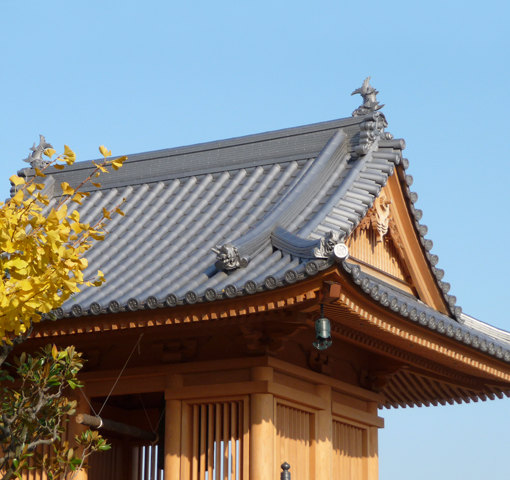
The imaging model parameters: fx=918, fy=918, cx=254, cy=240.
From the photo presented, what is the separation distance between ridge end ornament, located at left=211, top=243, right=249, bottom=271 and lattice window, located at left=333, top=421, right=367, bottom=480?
2664mm

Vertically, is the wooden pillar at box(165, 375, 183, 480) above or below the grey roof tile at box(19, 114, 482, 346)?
below

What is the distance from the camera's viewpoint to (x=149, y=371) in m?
10.2

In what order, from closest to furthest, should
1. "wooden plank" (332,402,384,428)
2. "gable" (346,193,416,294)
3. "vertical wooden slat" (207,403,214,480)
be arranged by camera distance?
"vertical wooden slat" (207,403,214,480), "wooden plank" (332,402,384,428), "gable" (346,193,416,294)

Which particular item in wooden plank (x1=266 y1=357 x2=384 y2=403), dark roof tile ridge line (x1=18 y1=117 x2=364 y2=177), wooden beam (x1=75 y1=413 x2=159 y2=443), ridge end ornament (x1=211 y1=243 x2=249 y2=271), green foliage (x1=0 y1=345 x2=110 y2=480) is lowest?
green foliage (x1=0 y1=345 x2=110 y2=480)

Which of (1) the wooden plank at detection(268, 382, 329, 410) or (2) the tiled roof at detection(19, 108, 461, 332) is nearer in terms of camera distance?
(2) the tiled roof at detection(19, 108, 461, 332)

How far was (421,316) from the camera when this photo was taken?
968cm

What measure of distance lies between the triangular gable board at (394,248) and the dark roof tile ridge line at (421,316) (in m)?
0.22

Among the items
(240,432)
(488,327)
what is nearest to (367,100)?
(488,327)

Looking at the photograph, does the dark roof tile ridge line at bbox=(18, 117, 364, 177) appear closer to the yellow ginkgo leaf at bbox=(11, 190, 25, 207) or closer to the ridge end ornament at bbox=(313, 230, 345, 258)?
the ridge end ornament at bbox=(313, 230, 345, 258)

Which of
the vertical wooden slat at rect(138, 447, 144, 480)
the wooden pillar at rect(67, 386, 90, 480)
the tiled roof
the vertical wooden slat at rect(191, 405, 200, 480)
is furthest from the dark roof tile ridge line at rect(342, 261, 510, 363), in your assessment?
the vertical wooden slat at rect(138, 447, 144, 480)

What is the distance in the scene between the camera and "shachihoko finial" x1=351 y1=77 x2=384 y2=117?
1230cm

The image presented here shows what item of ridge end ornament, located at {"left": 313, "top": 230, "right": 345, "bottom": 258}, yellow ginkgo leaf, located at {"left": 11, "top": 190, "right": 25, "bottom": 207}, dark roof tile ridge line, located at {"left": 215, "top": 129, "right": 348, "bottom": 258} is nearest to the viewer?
yellow ginkgo leaf, located at {"left": 11, "top": 190, "right": 25, "bottom": 207}

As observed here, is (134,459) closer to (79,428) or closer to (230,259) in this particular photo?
(79,428)

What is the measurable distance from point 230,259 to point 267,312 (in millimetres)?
883
